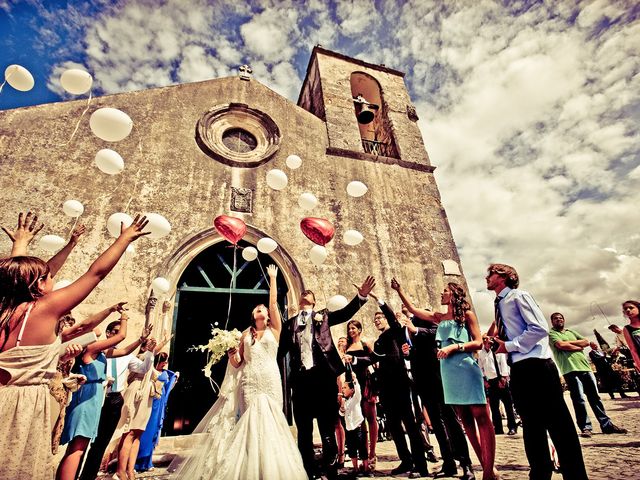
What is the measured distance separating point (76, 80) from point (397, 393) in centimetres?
518

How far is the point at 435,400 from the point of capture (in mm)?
3537

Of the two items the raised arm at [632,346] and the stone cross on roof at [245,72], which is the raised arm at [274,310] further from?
the stone cross on roof at [245,72]

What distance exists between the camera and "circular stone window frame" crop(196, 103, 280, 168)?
8.33m

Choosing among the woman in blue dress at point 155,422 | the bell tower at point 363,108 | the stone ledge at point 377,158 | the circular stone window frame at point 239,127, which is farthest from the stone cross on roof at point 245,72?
the woman in blue dress at point 155,422

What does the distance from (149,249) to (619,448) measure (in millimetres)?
7844

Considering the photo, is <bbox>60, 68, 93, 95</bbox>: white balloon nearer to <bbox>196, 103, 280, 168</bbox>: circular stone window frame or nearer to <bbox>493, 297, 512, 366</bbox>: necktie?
<bbox>196, 103, 280, 168</bbox>: circular stone window frame

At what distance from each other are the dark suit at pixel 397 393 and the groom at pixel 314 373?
74cm

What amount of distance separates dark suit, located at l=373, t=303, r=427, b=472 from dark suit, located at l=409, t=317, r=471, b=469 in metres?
0.17

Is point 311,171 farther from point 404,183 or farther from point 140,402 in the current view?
point 140,402

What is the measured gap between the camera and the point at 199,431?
10.8 ft

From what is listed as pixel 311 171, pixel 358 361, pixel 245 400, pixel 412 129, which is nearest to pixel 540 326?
pixel 358 361

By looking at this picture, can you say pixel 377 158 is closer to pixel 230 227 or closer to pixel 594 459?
pixel 230 227

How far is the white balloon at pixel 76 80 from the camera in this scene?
3733 mm

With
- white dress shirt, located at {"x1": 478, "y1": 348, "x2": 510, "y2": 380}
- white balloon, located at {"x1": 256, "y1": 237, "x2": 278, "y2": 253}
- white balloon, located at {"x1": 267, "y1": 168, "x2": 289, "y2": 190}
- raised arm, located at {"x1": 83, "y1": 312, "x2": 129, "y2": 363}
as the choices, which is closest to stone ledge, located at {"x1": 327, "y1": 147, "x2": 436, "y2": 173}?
white balloon, located at {"x1": 267, "y1": 168, "x2": 289, "y2": 190}
